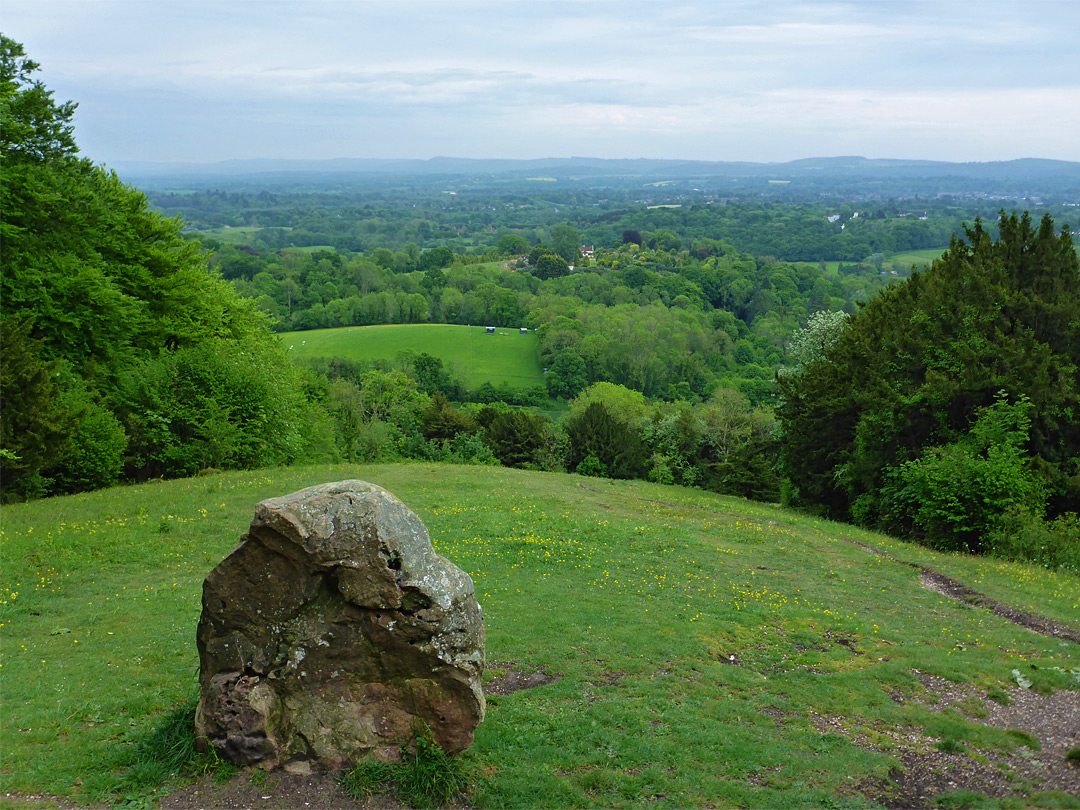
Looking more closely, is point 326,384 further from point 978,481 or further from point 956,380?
point 978,481

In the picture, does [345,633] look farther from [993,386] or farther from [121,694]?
[993,386]

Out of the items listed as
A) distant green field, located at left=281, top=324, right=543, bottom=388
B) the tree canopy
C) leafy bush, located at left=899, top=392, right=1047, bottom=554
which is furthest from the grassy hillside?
distant green field, located at left=281, top=324, right=543, bottom=388

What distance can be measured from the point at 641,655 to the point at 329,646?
23.8 ft

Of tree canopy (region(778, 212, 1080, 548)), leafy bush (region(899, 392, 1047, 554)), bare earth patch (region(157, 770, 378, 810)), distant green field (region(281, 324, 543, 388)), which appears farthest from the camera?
distant green field (region(281, 324, 543, 388))

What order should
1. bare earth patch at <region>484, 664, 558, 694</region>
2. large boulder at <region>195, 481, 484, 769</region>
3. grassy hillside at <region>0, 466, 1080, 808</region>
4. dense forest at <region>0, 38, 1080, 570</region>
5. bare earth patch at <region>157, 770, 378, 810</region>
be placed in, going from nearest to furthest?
bare earth patch at <region>157, 770, 378, 810</region>
large boulder at <region>195, 481, 484, 769</region>
grassy hillside at <region>0, 466, 1080, 808</region>
bare earth patch at <region>484, 664, 558, 694</region>
dense forest at <region>0, 38, 1080, 570</region>

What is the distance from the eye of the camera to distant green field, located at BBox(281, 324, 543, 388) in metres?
122

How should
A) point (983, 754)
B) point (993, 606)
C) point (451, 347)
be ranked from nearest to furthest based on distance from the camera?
1. point (983, 754)
2. point (993, 606)
3. point (451, 347)

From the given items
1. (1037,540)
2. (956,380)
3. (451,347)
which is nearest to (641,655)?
(1037,540)

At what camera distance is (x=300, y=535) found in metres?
9.77

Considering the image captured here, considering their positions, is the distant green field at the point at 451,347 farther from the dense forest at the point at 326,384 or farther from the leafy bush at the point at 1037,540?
the leafy bush at the point at 1037,540

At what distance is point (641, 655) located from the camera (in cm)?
1498

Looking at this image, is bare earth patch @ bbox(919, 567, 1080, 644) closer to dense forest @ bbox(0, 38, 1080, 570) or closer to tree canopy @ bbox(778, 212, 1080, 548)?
dense forest @ bbox(0, 38, 1080, 570)

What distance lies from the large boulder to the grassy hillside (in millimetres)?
1225

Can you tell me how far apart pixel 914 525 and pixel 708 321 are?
130298mm
